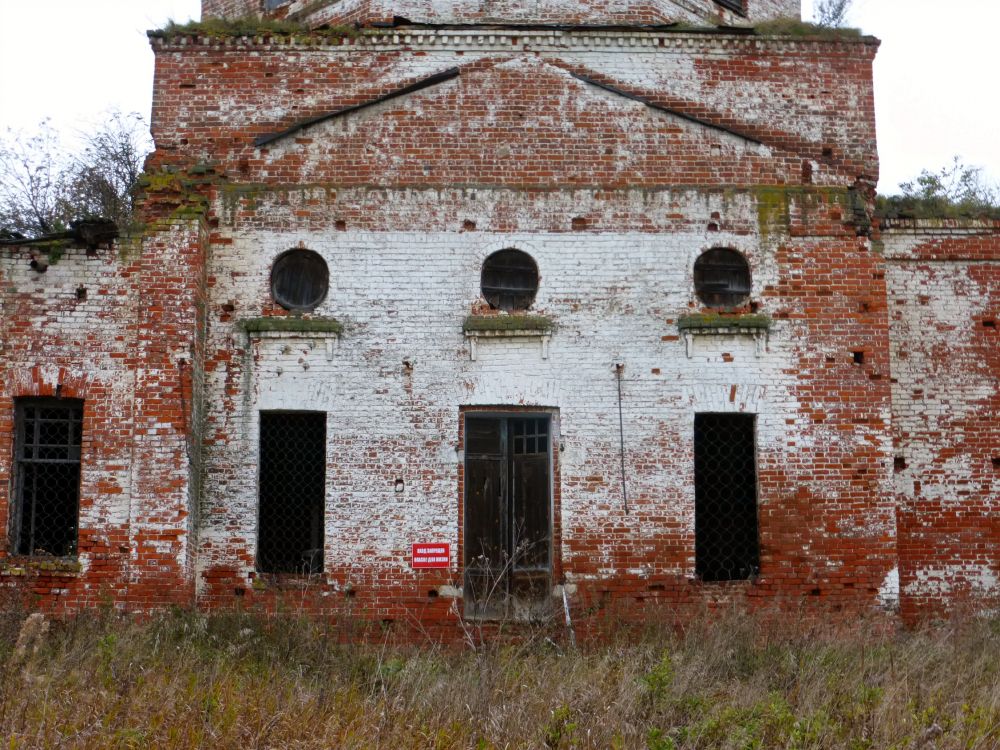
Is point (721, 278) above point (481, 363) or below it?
above

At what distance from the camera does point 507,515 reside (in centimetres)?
1213

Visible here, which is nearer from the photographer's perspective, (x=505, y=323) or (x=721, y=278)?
(x=505, y=323)

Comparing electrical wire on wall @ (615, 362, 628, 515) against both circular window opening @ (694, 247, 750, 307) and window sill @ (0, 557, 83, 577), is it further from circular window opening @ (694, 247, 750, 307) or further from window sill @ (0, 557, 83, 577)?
window sill @ (0, 557, 83, 577)

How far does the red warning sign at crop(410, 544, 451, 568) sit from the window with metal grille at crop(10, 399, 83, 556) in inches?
131

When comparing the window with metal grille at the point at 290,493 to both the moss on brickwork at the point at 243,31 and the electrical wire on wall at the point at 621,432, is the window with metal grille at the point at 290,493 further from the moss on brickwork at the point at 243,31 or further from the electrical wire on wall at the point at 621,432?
the moss on brickwork at the point at 243,31

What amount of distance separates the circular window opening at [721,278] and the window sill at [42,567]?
22.0 feet

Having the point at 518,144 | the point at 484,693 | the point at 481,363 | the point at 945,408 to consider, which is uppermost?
the point at 518,144

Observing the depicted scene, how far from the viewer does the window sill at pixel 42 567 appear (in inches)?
456

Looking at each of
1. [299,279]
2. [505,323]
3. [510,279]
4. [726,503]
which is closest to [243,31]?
[299,279]

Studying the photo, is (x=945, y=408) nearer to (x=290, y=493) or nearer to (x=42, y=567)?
(x=290, y=493)

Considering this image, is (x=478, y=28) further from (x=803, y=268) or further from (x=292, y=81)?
(x=803, y=268)

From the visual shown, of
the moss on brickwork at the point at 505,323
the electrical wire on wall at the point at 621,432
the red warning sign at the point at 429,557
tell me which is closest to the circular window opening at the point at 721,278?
the electrical wire on wall at the point at 621,432

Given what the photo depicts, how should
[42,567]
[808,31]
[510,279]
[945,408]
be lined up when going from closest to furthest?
1. [42,567]
2. [510,279]
3. [945,408]
4. [808,31]

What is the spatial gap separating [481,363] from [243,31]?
4.50 meters
